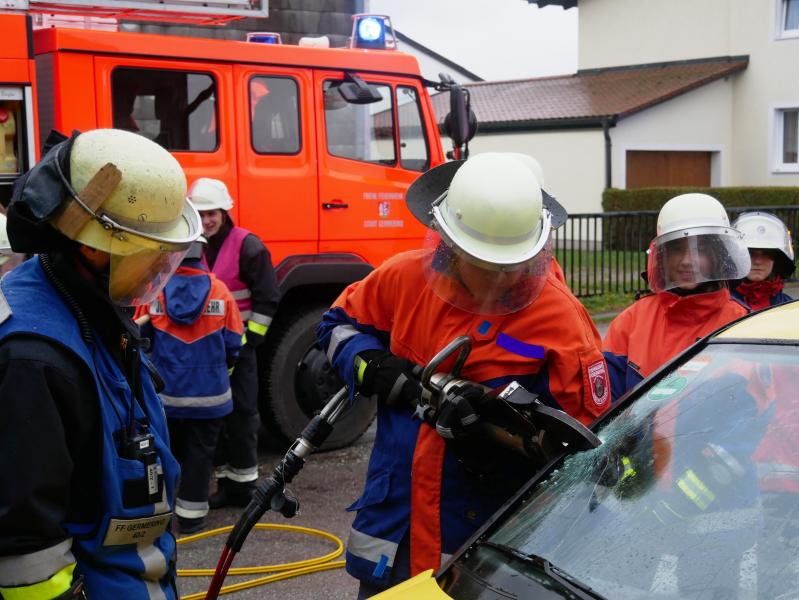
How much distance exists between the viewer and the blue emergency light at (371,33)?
6.72 m

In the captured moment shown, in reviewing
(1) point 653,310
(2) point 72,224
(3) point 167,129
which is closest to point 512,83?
(3) point 167,129

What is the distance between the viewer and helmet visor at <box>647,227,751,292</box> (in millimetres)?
3316

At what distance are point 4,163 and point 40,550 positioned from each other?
13.1 feet

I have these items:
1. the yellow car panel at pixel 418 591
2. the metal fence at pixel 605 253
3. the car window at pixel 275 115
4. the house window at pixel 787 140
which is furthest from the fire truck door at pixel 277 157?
the house window at pixel 787 140

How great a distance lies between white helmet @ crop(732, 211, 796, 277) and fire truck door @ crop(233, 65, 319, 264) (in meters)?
2.83

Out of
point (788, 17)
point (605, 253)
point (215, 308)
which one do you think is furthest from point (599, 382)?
point (788, 17)

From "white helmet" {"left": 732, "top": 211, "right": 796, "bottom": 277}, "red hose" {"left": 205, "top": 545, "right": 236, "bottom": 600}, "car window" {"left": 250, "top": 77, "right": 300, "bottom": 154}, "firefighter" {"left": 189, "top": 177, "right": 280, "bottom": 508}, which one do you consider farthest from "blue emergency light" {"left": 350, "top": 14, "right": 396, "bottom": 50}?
"red hose" {"left": 205, "top": 545, "right": 236, "bottom": 600}

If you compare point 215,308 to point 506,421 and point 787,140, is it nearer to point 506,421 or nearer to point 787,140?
point 506,421

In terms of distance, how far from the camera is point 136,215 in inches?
78.3

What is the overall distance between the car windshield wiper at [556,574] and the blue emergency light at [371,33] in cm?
510

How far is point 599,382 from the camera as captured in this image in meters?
2.63

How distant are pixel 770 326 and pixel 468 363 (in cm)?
77

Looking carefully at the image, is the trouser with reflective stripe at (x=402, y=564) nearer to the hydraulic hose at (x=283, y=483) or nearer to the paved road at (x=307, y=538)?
the hydraulic hose at (x=283, y=483)

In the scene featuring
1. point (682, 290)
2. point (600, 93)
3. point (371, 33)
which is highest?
point (600, 93)
